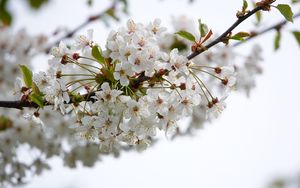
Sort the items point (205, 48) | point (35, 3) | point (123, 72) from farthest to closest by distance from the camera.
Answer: point (35, 3) < point (205, 48) < point (123, 72)

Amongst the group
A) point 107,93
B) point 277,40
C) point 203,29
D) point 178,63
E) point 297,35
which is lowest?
point 107,93

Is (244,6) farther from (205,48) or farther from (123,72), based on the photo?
(123,72)

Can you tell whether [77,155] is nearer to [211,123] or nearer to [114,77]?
[211,123]

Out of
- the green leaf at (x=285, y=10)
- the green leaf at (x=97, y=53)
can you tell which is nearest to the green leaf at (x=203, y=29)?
the green leaf at (x=285, y=10)

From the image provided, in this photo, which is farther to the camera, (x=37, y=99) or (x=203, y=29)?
(x=203, y=29)

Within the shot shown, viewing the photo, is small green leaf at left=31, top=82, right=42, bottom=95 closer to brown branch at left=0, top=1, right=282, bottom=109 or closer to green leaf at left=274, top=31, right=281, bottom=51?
brown branch at left=0, top=1, right=282, bottom=109

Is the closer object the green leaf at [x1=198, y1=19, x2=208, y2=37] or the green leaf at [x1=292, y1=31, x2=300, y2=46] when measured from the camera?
the green leaf at [x1=198, y1=19, x2=208, y2=37]

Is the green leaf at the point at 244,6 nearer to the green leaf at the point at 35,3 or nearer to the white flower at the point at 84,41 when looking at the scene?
the white flower at the point at 84,41

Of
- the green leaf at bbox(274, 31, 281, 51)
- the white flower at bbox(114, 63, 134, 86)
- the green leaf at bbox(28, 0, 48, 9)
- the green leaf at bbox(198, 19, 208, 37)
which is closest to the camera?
the white flower at bbox(114, 63, 134, 86)

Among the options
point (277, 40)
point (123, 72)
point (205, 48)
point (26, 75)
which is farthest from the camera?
point (277, 40)

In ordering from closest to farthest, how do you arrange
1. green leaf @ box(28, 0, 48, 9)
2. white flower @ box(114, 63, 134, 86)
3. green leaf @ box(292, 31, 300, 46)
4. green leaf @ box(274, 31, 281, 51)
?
white flower @ box(114, 63, 134, 86) < green leaf @ box(28, 0, 48, 9) < green leaf @ box(292, 31, 300, 46) < green leaf @ box(274, 31, 281, 51)

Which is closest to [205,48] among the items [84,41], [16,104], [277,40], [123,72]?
[123,72]

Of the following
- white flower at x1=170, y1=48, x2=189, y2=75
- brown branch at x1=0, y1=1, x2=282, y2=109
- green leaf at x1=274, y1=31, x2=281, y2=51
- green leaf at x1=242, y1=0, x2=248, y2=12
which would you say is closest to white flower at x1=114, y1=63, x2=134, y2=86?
brown branch at x1=0, y1=1, x2=282, y2=109
